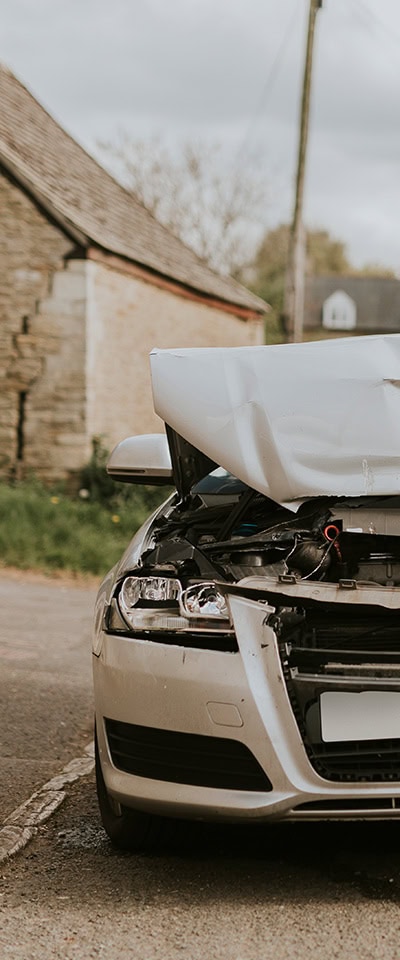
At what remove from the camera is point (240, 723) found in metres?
3.74

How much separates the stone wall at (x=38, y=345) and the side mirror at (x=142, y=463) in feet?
38.6

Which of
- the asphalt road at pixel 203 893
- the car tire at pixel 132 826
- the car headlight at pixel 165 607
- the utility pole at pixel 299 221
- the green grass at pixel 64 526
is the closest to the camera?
the asphalt road at pixel 203 893

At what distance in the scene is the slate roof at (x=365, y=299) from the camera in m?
67.8

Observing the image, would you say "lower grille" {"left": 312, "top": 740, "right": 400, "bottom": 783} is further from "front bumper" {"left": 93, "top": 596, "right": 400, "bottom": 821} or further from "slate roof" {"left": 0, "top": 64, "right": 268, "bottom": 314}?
"slate roof" {"left": 0, "top": 64, "right": 268, "bottom": 314}

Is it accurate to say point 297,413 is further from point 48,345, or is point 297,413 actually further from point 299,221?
point 299,221

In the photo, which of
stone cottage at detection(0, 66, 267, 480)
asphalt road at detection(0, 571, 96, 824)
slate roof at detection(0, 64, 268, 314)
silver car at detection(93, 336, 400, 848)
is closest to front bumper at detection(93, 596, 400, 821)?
silver car at detection(93, 336, 400, 848)

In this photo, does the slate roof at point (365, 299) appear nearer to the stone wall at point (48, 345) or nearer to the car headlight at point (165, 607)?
the stone wall at point (48, 345)

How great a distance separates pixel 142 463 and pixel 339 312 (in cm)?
6390

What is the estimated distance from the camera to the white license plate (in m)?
3.73

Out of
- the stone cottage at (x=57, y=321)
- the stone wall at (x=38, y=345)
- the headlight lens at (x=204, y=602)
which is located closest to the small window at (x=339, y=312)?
the stone cottage at (x=57, y=321)

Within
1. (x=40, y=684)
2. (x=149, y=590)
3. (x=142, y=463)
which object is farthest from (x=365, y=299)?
(x=149, y=590)

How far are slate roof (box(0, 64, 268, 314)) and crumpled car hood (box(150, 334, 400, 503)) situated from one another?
41.8 ft

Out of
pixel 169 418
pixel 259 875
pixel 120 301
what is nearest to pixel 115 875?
pixel 259 875

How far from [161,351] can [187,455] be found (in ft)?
1.65
